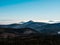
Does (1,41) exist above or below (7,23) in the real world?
below

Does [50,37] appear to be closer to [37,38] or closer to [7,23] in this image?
[37,38]

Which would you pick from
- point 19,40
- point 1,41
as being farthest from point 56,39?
point 1,41

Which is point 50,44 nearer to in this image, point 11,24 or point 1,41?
point 1,41

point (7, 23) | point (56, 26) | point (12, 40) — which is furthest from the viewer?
point (7, 23)

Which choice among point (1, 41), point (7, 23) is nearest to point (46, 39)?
point (1, 41)

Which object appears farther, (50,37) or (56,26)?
(56,26)

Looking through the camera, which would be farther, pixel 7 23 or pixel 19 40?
pixel 7 23

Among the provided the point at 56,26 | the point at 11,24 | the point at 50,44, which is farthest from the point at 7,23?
the point at 50,44

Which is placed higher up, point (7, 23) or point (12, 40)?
point (7, 23)

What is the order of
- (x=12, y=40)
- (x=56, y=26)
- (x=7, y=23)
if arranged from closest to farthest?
(x=12, y=40) < (x=56, y=26) < (x=7, y=23)
